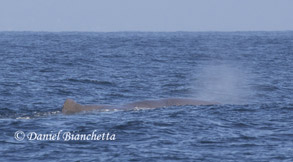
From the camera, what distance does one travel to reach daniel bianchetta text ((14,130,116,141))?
21.7 meters

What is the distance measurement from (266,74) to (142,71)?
10.0 metres

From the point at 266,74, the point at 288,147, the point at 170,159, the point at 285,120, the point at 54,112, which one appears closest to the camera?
the point at 170,159

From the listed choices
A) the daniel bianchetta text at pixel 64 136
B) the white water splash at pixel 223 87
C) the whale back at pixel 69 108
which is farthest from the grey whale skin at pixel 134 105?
the daniel bianchetta text at pixel 64 136

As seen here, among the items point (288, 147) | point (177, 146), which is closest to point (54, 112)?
point (177, 146)

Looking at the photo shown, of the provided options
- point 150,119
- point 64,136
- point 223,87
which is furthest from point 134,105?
point 223,87

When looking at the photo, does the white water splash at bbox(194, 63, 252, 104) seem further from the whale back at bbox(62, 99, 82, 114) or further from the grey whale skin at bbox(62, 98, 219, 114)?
the whale back at bbox(62, 99, 82, 114)

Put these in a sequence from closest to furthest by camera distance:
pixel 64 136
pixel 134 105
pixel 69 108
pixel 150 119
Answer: pixel 64 136 → pixel 150 119 → pixel 69 108 → pixel 134 105

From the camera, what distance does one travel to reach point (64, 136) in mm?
22094

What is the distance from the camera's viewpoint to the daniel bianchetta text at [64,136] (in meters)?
21.7

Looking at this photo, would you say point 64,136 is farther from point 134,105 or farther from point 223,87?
point 223,87

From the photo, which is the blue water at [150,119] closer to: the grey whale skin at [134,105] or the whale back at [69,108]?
the whale back at [69,108]

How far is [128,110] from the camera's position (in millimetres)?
28594

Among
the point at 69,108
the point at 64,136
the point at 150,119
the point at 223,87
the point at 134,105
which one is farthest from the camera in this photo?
the point at 223,87

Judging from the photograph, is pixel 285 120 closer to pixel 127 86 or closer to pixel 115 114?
pixel 115 114
